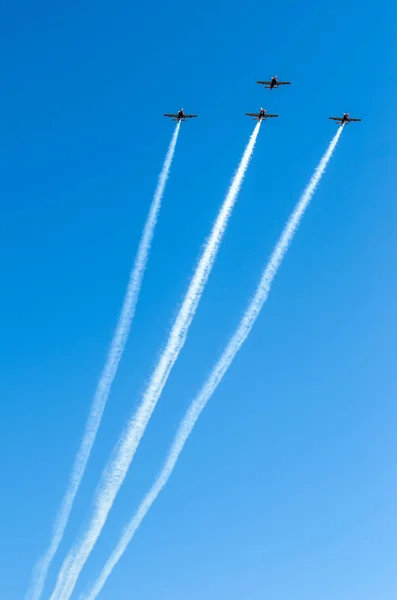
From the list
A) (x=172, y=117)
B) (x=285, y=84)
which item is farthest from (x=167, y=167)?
(x=285, y=84)

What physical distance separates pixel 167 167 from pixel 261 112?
24.1m

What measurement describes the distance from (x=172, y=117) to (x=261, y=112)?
14514mm

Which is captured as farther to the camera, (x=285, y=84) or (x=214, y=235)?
(x=285, y=84)

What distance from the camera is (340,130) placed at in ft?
370

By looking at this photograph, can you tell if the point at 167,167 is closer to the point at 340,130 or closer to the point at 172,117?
the point at 172,117

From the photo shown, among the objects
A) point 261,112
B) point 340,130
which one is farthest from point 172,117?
point 340,130

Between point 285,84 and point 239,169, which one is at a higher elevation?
point 285,84

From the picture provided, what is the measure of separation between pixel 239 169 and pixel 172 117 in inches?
836

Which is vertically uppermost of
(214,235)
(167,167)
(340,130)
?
(340,130)

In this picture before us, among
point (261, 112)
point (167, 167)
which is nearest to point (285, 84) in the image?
point (261, 112)

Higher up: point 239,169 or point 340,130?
point 340,130

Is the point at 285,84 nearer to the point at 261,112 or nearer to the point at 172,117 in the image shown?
the point at 261,112

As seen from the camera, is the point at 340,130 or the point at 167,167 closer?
the point at 167,167

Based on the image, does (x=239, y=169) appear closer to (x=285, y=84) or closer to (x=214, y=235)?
(x=214, y=235)
